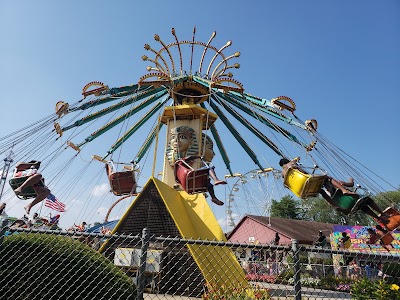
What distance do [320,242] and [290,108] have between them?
8709 millimetres

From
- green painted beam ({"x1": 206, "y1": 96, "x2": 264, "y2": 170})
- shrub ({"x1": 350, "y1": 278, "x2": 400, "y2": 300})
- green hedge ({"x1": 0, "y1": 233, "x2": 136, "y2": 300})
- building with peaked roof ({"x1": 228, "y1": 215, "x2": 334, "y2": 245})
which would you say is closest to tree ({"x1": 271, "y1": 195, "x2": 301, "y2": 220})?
building with peaked roof ({"x1": 228, "y1": 215, "x2": 334, "y2": 245})

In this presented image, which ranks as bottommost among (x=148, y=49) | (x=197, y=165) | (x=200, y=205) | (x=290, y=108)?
(x=200, y=205)

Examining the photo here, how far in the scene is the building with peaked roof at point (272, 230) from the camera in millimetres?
28781

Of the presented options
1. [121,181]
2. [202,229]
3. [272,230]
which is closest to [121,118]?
[121,181]

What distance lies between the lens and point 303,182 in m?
7.98

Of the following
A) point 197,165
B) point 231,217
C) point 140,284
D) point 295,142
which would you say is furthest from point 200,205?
point 231,217

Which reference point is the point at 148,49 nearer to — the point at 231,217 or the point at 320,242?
the point at 320,242

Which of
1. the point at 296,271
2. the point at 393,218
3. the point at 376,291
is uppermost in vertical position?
the point at 393,218

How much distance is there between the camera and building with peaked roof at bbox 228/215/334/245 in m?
28.8

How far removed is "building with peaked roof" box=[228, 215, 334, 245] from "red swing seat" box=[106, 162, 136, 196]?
2039cm

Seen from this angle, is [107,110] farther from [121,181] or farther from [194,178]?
[194,178]

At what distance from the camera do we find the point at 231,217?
26.7m

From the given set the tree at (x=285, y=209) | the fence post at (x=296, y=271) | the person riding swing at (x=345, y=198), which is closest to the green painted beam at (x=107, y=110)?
the person riding swing at (x=345, y=198)

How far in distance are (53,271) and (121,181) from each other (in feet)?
19.4
